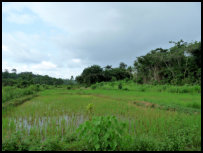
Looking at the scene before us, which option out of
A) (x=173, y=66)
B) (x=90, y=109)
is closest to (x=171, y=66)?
(x=173, y=66)

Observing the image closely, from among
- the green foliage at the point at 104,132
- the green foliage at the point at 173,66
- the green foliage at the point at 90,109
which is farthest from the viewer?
the green foliage at the point at 173,66

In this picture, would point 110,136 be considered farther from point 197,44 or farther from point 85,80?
point 85,80

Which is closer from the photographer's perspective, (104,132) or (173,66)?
(104,132)

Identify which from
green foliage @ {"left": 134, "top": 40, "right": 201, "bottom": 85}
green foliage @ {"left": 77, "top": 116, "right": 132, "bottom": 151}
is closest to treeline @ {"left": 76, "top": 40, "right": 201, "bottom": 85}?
green foliage @ {"left": 134, "top": 40, "right": 201, "bottom": 85}

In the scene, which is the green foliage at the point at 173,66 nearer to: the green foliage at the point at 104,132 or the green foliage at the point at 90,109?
the green foliage at the point at 90,109

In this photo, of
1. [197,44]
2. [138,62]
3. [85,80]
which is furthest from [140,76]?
[85,80]

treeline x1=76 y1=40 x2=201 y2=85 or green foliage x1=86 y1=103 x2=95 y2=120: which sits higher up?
treeline x1=76 y1=40 x2=201 y2=85

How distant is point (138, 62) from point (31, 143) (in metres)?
28.3

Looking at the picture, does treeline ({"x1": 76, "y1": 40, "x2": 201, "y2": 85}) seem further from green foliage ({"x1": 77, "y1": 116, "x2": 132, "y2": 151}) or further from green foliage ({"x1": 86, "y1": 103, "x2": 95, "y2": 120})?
green foliage ({"x1": 77, "y1": 116, "x2": 132, "y2": 151})

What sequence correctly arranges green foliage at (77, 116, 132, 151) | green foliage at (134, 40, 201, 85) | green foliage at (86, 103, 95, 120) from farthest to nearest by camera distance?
green foliage at (134, 40, 201, 85)
green foliage at (86, 103, 95, 120)
green foliage at (77, 116, 132, 151)

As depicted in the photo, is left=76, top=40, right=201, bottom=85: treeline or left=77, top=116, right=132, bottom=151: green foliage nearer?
left=77, top=116, right=132, bottom=151: green foliage

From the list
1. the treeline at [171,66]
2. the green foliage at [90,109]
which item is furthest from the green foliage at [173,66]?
the green foliage at [90,109]

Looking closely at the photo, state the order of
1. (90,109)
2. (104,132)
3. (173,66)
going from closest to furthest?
(104,132) < (90,109) < (173,66)

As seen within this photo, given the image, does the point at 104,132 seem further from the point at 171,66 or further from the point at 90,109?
the point at 171,66
